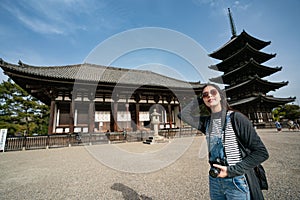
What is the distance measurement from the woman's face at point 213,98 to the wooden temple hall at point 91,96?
10.8 metres

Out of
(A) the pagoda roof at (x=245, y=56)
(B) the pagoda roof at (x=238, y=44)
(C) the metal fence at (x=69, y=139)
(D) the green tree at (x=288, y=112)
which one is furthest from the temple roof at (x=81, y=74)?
(D) the green tree at (x=288, y=112)

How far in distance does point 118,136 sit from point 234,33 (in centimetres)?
2830

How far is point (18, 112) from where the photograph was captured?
21.6 metres

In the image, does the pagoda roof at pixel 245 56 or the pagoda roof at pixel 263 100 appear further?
the pagoda roof at pixel 245 56

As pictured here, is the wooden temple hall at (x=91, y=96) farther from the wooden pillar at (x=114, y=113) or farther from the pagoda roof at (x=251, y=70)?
the pagoda roof at (x=251, y=70)

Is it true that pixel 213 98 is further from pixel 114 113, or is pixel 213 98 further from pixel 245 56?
pixel 245 56

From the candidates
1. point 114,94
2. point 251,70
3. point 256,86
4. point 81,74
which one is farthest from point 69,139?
point 251,70

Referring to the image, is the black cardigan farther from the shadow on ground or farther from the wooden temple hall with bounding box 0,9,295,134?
the wooden temple hall with bounding box 0,9,295,134

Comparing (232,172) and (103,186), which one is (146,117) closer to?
(103,186)

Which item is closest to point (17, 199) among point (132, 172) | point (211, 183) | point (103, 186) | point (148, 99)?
point (103, 186)

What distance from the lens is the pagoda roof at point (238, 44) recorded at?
21.6 metres

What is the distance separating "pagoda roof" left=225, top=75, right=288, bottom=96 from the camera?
64.1ft

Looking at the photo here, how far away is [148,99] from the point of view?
15.3 meters

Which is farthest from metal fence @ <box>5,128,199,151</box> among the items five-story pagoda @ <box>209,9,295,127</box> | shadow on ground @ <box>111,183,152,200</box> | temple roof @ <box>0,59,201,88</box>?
five-story pagoda @ <box>209,9,295,127</box>
